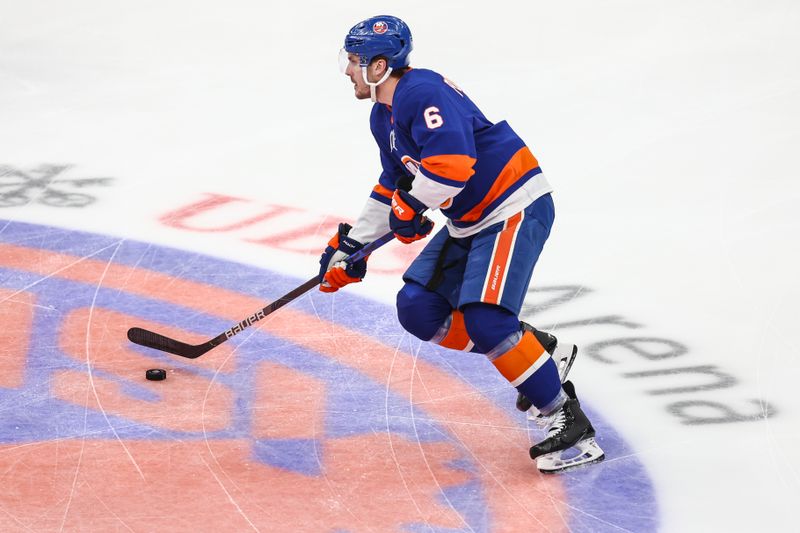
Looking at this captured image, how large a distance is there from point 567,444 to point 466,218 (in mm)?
741

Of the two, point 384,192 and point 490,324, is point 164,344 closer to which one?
point 384,192

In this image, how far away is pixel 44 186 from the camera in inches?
229

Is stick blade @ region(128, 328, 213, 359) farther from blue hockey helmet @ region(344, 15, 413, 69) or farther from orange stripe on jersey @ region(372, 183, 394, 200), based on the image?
blue hockey helmet @ region(344, 15, 413, 69)

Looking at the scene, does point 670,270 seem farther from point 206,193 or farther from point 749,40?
point 749,40

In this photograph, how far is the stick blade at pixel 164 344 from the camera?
167 inches

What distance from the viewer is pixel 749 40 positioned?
715 cm

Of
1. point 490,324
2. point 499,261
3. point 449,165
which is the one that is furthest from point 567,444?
point 449,165

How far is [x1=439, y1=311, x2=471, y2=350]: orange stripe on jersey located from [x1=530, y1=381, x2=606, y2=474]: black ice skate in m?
0.38

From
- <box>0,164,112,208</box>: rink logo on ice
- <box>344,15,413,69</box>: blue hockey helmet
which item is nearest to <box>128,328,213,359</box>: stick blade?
<box>344,15,413,69</box>: blue hockey helmet

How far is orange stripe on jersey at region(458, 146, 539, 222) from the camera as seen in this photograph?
3.61 meters

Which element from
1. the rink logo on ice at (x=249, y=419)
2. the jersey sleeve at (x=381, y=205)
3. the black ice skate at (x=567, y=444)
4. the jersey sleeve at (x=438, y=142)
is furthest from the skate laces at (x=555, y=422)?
the jersey sleeve at (x=381, y=205)

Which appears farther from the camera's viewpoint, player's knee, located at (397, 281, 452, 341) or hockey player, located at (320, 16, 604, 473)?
player's knee, located at (397, 281, 452, 341)

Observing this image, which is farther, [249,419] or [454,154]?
[249,419]

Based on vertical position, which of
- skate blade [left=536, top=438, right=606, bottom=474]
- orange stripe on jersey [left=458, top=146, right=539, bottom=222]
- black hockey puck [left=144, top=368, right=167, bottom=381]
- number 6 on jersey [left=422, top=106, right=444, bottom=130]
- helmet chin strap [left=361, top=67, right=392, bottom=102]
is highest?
helmet chin strap [left=361, top=67, right=392, bottom=102]
